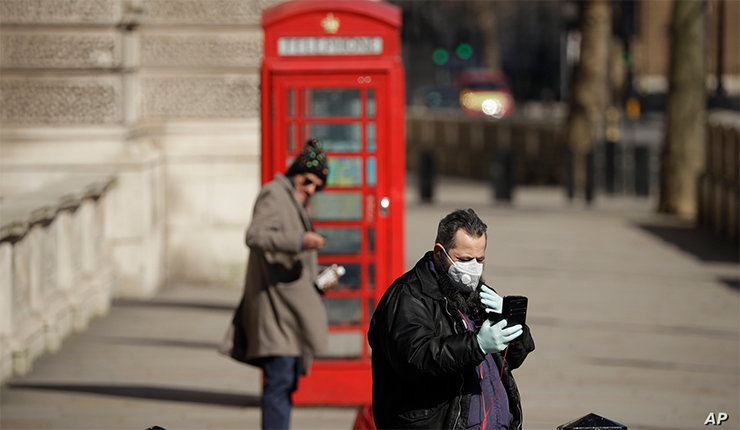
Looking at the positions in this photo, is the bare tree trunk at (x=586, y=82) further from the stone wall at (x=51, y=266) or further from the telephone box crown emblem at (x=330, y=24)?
the telephone box crown emblem at (x=330, y=24)

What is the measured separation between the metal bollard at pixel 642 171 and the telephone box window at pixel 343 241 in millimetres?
14641

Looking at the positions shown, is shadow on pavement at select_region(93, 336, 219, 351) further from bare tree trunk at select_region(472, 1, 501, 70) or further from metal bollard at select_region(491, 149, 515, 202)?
bare tree trunk at select_region(472, 1, 501, 70)

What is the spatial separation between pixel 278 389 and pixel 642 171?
1637 centimetres

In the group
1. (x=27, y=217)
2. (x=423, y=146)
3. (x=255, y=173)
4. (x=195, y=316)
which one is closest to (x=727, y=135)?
(x=255, y=173)

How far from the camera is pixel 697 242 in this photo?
1435 centimetres

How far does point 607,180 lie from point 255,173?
12.2m

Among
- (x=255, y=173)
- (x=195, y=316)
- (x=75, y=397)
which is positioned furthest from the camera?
(x=255, y=173)

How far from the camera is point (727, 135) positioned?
14711 mm

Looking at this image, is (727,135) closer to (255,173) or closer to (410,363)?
(255,173)

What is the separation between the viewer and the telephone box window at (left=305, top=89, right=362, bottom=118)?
672cm

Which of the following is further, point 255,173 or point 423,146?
point 423,146

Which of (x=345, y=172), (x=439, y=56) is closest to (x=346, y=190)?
(x=345, y=172)

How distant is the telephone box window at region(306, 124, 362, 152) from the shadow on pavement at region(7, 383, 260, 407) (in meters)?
1.61

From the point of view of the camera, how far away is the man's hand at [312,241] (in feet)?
17.8
